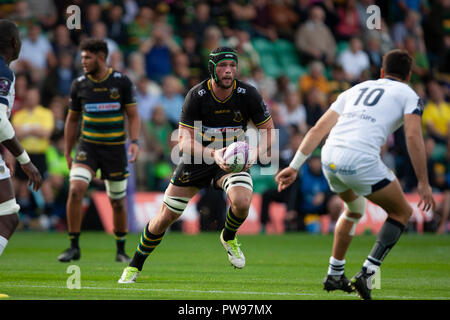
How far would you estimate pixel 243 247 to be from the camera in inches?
567

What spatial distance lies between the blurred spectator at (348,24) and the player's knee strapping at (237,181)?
16138 mm

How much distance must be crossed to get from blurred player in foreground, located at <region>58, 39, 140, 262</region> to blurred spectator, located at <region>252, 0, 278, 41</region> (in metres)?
12.1

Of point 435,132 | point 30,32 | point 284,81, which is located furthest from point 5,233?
point 435,132

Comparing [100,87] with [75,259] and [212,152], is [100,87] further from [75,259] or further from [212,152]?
[212,152]

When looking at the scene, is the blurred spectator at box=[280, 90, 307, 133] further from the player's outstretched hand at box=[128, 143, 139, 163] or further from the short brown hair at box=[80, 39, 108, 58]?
the short brown hair at box=[80, 39, 108, 58]

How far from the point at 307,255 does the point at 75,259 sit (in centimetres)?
369

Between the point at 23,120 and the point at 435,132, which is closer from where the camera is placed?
the point at 23,120

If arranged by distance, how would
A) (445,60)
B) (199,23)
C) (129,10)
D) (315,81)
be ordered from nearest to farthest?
1. (129,10)
2. (199,23)
3. (315,81)
4. (445,60)

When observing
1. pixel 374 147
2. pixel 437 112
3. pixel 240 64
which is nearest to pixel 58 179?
pixel 240 64

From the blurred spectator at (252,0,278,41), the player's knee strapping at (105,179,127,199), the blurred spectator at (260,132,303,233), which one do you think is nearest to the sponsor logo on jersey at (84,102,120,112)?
the player's knee strapping at (105,179,127,199)

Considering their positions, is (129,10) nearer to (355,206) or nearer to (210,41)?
(210,41)

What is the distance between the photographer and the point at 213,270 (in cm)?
1041

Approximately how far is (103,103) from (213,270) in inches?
113

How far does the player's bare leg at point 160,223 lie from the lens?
8664 millimetres
